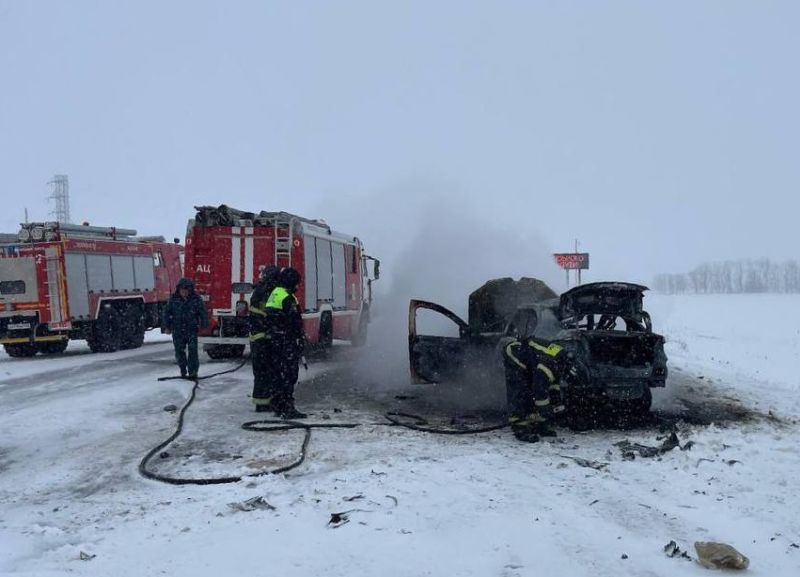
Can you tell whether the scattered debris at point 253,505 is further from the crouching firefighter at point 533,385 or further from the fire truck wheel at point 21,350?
the fire truck wheel at point 21,350

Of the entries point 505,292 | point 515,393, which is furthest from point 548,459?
point 505,292

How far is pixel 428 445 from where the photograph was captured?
6.54 metres

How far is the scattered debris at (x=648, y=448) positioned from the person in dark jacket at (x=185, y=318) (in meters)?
6.84

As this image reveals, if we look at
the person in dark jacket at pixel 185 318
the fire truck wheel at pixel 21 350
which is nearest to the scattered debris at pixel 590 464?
the person in dark jacket at pixel 185 318

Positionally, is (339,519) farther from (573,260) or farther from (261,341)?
(573,260)

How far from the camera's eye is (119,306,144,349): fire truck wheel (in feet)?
55.2

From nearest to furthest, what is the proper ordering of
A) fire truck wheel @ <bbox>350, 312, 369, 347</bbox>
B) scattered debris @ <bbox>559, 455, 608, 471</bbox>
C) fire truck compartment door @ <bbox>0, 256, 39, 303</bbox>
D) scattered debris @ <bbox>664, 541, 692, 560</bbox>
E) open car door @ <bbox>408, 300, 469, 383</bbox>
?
scattered debris @ <bbox>664, 541, 692, 560</bbox> < scattered debris @ <bbox>559, 455, 608, 471</bbox> < open car door @ <bbox>408, 300, 469, 383</bbox> < fire truck compartment door @ <bbox>0, 256, 39, 303</bbox> < fire truck wheel @ <bbox>350, 312, 369, 347</bbox>

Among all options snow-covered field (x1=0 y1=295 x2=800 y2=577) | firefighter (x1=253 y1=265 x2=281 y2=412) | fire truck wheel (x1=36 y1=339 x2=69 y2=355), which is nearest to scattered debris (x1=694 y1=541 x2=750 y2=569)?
snow-covered field (x1=0 y1=295 x2=800 y2=577)

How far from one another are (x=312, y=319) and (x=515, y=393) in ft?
22.6

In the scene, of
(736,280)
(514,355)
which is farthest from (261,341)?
(736,280)

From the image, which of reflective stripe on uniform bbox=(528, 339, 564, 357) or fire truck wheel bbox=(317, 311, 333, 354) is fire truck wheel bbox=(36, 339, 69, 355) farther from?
reflective stripe on uniform bbox=(528, 339, 564, 357)

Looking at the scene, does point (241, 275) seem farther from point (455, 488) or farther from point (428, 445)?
point (455, 488)

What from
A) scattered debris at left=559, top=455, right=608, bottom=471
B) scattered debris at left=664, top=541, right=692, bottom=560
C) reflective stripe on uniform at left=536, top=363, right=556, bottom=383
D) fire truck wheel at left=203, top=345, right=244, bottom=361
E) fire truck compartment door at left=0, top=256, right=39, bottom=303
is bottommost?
scattered debris at left=664, top=541, right=692, bottom=560

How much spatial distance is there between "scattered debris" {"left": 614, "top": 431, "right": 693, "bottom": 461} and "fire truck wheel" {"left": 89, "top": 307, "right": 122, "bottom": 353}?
13349 mm
